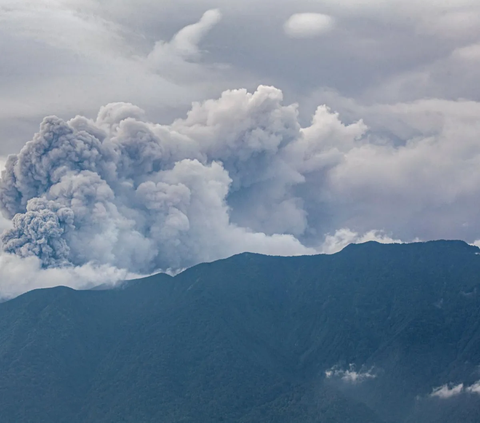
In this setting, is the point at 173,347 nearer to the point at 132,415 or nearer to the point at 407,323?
the point at 132,415

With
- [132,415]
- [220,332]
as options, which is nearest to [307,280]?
[220,332]

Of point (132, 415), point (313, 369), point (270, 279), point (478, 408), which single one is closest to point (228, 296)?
point (270, 279)

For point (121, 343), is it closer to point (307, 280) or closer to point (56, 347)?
point (56, 347)

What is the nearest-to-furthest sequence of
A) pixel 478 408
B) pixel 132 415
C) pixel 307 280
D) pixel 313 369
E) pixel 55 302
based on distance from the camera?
pixel 478 408 < pixel 132 415 < pixel 313 369 < pixel 55 302 < pixel 307 280

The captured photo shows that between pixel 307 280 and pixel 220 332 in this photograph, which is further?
pixel 307 280

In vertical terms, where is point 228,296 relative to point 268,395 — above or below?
above

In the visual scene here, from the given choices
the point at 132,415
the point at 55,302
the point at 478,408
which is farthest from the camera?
the point at 55,302

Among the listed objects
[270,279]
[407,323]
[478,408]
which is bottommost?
[478,408]
